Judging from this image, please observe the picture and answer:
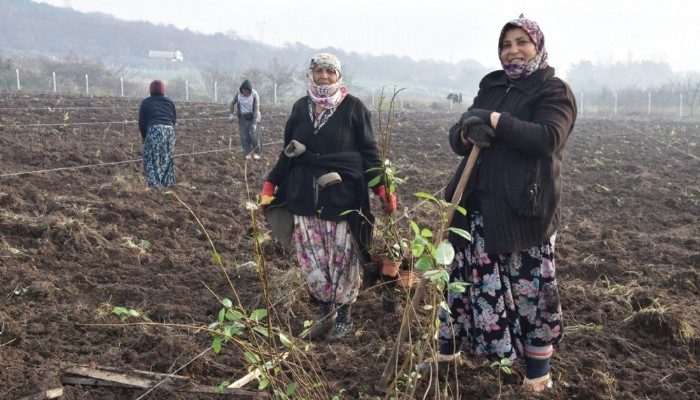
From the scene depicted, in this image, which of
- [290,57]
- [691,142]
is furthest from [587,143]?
[290,57]

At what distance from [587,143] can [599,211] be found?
27.9 feet

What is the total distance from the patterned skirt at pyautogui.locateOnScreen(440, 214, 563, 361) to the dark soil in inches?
10.2

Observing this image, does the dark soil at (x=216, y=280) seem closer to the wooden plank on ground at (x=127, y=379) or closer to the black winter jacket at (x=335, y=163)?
the wooden plank on ground at (x=127, y=379)

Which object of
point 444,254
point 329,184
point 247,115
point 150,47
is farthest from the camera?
point 150,47

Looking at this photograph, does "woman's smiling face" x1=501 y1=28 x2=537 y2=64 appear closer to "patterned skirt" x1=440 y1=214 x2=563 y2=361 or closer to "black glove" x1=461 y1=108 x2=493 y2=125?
"black glove" x1=461 y1=108 x2=493 y2=125

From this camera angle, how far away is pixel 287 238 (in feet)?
12.5

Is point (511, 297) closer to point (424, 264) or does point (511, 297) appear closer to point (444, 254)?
point (424, 264)

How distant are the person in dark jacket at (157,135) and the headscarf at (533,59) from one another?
5880mm

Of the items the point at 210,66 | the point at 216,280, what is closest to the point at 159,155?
the point at 216,280

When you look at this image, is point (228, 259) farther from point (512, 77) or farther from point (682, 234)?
point (682, 234)

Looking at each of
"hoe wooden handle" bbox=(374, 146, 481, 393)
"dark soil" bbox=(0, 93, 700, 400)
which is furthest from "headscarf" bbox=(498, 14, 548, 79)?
"dark soil" bbox=(0, 93, 700, 400)

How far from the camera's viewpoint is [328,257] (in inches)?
147

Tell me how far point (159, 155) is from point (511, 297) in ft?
19.6

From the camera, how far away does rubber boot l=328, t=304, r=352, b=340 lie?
3.75m
